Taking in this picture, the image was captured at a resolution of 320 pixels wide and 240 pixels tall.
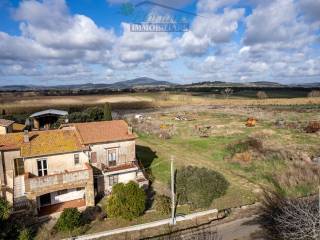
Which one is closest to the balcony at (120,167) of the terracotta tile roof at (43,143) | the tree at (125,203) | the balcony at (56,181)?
the balcony at (56,181)

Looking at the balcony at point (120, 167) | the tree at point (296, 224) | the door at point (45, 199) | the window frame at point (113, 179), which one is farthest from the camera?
the window frame at point (113, 179)

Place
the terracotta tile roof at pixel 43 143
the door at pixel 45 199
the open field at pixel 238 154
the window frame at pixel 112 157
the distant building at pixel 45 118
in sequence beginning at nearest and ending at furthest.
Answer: the terracotta tile roof at pixel 43 143 < the door at pixel 45 199 < the window frame at pixel 112 157 < the open field at pixel 238 154 < the distant building at pixel 45 118

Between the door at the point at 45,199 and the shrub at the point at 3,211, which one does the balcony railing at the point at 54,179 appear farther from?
the door at the point at 45,199

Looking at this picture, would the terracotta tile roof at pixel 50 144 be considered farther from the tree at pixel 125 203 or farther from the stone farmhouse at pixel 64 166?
the tree at pixel 125 203

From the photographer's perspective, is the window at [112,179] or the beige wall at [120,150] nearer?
the beige wall at [120,150]

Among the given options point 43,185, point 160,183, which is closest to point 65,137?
point 43,185

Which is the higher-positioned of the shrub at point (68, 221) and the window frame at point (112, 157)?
the window frame at point (112, 157)

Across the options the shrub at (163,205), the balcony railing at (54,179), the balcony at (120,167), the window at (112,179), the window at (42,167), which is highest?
the window at (42,167)
